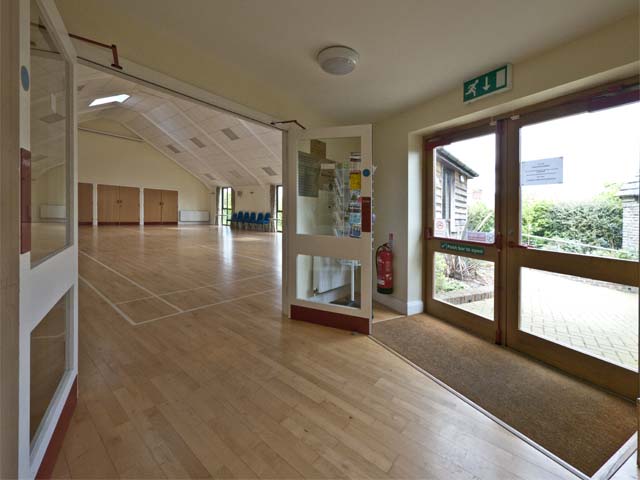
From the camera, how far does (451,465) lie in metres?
1.34

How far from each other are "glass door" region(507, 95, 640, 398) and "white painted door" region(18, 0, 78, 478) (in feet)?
10.9

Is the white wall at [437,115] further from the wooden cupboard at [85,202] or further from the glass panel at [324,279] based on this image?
the wooden cupboard at [85,202]

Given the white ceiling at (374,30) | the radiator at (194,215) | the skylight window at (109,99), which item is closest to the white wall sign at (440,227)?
the white ceiling at (374,30)

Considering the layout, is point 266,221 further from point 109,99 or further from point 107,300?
point 107,300

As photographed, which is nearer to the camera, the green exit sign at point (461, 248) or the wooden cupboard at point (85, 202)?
the green exit sign at point (461, 248)

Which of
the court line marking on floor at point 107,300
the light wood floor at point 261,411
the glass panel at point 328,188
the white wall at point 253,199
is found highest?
the white wall at point 253,199

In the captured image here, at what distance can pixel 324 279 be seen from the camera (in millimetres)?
3342

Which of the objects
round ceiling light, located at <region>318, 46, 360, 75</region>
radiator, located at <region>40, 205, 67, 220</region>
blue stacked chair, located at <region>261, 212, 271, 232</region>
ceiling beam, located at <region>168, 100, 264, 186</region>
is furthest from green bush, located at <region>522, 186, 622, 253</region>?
blue stacked chair, located at <region>261, 212, 271, 232</region>

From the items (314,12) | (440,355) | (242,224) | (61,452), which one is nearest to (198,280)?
(61,452)

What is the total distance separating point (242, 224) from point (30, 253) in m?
15.4

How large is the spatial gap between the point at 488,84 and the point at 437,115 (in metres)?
0.59

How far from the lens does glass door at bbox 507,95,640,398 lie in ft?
6.63

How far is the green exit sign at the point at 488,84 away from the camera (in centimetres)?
243

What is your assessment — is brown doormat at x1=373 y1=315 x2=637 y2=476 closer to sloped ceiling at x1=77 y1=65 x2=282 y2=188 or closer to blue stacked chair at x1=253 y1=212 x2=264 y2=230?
sloped ceiling at x1=77 y1=65 x2=282 y2=188
